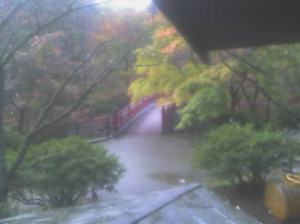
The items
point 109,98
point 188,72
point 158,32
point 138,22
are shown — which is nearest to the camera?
point 158,32

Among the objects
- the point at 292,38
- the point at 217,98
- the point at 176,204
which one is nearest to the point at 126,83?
the point at 217,98

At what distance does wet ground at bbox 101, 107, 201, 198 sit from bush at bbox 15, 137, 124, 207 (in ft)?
5.04

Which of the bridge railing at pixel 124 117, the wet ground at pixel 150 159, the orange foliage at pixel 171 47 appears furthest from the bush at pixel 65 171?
the bridge railing at pixel 124 117

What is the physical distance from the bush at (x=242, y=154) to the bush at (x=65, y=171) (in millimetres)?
1934

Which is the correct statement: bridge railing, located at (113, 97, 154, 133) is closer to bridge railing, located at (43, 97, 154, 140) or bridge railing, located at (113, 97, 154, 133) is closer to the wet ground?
bridge railing, located at (43, 97, 154, 140)

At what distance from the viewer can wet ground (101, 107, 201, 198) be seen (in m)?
9.84

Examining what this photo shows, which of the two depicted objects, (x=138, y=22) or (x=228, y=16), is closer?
(x=228, y=16)

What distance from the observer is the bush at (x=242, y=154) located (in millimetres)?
7621

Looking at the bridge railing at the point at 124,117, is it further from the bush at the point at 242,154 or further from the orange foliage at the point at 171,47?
the bush at the point at 242,154

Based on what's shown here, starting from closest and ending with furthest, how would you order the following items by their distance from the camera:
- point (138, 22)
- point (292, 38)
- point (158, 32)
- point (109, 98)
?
point (292, 38), point (158, 32), point (138, 22), point (109, 98)

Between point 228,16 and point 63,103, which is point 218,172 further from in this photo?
point 63,103

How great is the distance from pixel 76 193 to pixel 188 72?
6.43 m

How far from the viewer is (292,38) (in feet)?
6.41

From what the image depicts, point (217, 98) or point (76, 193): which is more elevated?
point (217, 98)
